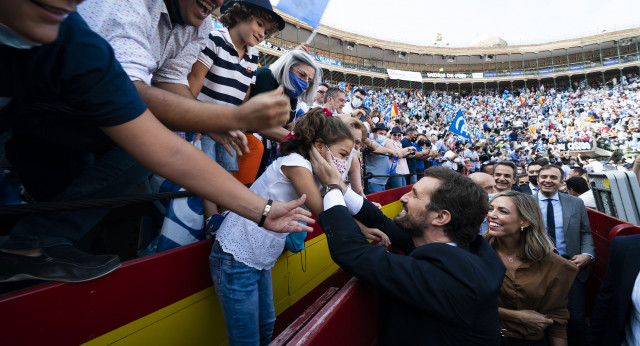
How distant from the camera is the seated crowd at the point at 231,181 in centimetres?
Answer: 86

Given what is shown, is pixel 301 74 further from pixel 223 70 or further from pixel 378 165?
pixel 378 165

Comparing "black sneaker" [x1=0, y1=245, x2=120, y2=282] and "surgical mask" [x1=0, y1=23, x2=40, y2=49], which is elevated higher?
"surgical mask" [x1=0, y1=23, x2=40, y2=49]

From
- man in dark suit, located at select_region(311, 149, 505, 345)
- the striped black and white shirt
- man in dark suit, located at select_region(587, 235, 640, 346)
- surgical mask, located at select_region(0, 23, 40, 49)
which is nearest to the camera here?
surgical mask, located at select_region(0, 23, 40, 49)

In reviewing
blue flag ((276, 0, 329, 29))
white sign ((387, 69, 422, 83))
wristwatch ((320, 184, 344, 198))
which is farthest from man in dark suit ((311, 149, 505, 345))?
white sign ((387, 69, 422, 83))

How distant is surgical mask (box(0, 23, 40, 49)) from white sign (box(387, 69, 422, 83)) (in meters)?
36.8

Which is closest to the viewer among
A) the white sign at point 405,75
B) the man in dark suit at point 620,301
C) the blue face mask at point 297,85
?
the man in dark suit at point 620,301

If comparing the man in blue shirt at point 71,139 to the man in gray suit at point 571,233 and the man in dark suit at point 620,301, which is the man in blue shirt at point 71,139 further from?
the man in gray suit at point 571,233

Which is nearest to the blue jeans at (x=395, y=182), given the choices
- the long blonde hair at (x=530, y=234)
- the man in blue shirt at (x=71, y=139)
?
the long blonde hair at (x=530, y=234)

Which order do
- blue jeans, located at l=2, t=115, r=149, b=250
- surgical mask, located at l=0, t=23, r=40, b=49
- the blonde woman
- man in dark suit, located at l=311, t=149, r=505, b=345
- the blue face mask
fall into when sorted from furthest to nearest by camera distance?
1. the blue face mask
2. the blonde woman
3. man in dark suit, located at l=311, t=149, r=505, b=345
4. blue jeans, located at l=2, t=115, r=149, b=250
5. surgical mask, located at l=0, t=23, r=40, b=49

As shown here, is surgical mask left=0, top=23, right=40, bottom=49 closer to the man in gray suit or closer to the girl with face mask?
the girl with face mask

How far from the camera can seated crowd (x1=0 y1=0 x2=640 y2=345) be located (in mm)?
857

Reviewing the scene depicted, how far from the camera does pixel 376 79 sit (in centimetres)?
3581

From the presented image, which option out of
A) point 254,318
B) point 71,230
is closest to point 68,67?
point 71,230

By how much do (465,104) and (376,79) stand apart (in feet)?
36.3
